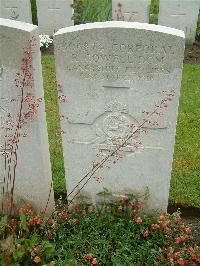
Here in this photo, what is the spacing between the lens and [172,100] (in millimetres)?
3141

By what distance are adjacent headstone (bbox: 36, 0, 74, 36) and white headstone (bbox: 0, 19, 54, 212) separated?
4.88 meters

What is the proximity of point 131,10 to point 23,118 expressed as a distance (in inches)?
191

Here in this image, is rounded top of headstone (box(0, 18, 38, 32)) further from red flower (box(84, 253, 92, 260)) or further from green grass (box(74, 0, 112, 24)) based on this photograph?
green grass (box(74, 0, 112, 24))

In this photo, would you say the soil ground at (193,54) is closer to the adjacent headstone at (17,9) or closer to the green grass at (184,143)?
the green grass at (184,143)

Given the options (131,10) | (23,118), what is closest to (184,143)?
(23,118)

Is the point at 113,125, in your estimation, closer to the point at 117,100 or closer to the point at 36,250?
the point at 117,100

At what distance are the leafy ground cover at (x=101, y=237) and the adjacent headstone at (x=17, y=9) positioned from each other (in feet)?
16.7

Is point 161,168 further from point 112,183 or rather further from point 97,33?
point 97,33

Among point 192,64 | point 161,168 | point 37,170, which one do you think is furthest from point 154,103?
point 192,64

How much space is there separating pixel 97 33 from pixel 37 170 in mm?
1313

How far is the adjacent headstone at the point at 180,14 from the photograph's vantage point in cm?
751

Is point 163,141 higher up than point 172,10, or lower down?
lower down

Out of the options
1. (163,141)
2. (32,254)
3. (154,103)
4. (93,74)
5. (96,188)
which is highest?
(93,74)

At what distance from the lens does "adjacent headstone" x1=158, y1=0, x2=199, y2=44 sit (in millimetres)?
7512
